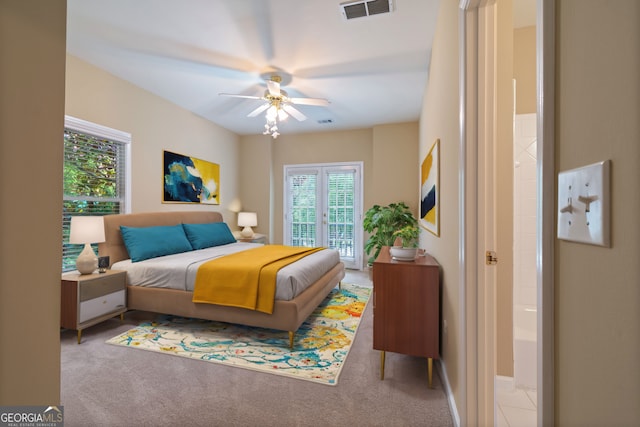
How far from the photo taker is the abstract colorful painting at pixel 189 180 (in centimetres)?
417

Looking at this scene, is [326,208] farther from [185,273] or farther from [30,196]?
[30,196]

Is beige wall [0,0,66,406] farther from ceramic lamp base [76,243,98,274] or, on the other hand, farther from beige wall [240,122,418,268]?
beige wall [240,122,418,268]

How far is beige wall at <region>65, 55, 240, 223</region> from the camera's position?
3.02 metres

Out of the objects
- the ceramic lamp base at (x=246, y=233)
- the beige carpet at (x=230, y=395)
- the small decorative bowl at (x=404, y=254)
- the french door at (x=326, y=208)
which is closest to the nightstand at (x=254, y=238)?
the ceramic lamp base at (x=246, y=233)

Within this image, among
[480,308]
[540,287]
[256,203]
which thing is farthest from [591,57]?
[256,203]

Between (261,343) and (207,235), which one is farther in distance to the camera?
(207,235)

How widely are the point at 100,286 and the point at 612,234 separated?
3407 mm

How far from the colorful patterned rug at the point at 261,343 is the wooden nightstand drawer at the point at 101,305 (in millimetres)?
284

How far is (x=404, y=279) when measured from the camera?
195 cm

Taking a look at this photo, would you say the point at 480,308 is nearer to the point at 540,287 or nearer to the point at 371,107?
the point at 540,287

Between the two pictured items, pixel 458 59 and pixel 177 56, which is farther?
pixel 177 56

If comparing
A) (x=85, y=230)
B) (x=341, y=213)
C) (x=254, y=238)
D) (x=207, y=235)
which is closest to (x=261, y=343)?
(x=85, y=230)

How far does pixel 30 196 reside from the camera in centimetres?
76

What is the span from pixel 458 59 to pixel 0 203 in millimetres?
1976
